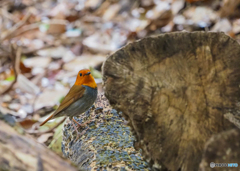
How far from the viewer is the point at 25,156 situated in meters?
1.12

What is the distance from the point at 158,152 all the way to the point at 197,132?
0.77 feet

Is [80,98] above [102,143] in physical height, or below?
above

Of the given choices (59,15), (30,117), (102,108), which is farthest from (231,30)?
(59,15)

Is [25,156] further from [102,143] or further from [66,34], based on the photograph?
[66,34]

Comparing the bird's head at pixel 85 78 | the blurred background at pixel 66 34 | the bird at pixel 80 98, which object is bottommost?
the bird at pixel 80 98

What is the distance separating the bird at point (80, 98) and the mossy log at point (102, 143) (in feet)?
0.29

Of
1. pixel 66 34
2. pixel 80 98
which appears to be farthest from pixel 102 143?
pixel 66 34

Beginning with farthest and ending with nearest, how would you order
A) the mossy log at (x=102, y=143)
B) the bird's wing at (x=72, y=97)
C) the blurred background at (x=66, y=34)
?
the blurred background at (x=66, y=34)
the bird's wing at (x=72, y=97)
the mossy log at (x=102, y=143)

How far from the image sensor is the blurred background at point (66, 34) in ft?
13.1

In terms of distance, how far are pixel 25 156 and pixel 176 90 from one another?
0.84 metres

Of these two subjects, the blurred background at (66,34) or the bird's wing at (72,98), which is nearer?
the bird's wing at (72,98)

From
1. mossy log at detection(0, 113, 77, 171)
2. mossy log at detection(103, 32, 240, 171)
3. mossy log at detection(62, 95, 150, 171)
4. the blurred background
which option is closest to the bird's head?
mossy log at detection(62, 95, 150, 171)

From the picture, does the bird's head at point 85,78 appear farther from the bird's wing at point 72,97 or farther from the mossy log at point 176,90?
the mossy log at point 176,90

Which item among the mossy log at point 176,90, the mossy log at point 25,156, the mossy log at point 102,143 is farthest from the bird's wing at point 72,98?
the mossy log at point 25,156
